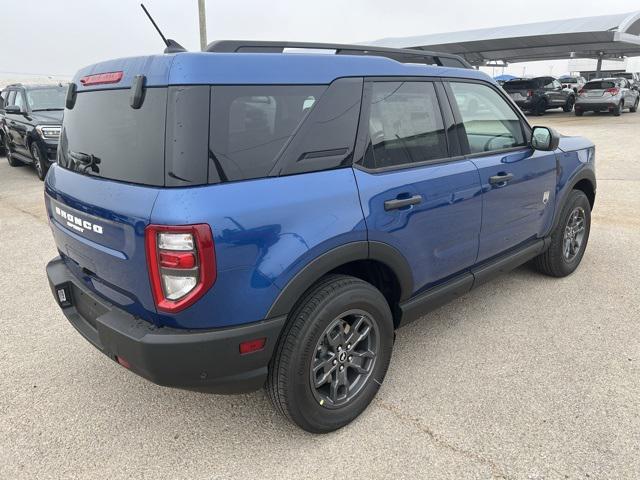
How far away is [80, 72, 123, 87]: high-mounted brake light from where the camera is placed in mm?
2253

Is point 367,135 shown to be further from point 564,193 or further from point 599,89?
point 599,89

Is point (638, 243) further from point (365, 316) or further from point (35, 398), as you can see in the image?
point (35, 398)

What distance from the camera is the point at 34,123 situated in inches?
360

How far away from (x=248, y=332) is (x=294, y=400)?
46cm

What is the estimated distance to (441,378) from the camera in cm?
291

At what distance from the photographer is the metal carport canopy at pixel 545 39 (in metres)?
25.0

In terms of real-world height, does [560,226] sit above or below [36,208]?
above

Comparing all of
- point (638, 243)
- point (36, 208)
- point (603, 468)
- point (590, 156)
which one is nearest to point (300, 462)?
point (603, 468)

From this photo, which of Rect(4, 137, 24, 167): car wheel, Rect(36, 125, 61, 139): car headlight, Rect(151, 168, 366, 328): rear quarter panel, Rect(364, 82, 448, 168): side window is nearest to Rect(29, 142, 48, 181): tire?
Rect(36, 125, 61, 139): car headlight

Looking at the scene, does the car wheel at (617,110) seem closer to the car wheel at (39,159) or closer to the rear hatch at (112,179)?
A: the car wheel at (39,159)

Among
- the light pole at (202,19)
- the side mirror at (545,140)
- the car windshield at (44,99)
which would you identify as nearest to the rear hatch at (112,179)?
the side mirror at (545,140)

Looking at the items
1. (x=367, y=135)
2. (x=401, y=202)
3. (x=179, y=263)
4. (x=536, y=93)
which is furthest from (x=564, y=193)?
(x=536, y=93)

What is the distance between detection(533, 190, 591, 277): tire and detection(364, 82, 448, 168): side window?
1778mm

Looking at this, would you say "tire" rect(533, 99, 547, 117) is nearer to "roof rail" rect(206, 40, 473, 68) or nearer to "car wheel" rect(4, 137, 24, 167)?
"car wheel" rect(4, 137, 24, 167)
